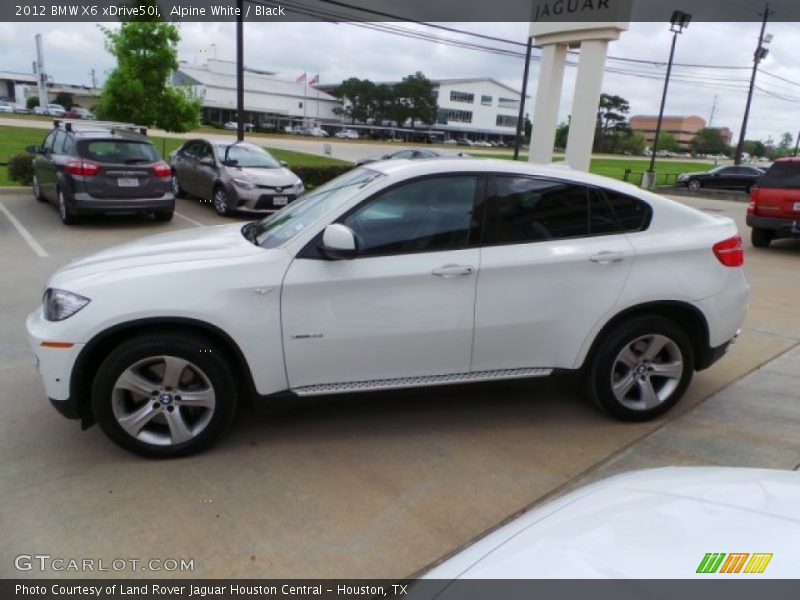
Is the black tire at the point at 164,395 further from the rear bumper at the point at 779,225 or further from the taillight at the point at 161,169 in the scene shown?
the rear bumper at the point at 779,225

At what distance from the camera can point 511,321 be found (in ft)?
12.4

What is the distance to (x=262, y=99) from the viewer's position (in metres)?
106

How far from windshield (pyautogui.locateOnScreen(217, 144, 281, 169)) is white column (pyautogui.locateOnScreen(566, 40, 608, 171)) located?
31.9ft

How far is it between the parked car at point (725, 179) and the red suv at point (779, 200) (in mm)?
19893

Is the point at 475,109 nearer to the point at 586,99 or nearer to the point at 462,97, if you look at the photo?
the point at 462,97

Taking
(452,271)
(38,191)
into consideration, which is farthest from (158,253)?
(38,191)

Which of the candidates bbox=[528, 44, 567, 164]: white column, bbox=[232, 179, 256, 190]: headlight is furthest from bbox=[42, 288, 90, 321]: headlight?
bbox=[528, 44, 567, 164]: white column

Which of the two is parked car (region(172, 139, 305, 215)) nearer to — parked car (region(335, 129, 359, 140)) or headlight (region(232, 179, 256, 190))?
headlight (region(232, 179, 256, 190))

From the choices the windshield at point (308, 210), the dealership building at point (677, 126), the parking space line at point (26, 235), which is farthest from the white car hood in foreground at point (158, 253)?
the dealership building at point (677, 126)

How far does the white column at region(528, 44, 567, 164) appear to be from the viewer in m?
20.0

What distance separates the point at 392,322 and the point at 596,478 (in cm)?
142

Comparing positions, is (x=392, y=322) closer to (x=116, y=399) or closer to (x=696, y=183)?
(x=116, y=399)

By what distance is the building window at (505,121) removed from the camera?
423 ft

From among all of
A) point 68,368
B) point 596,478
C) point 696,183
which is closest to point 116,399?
point 68,368
